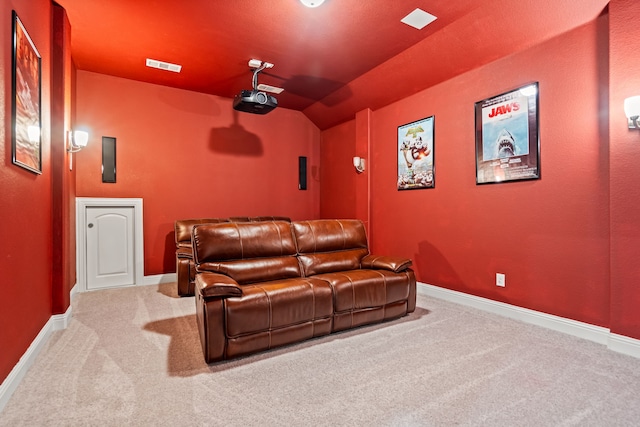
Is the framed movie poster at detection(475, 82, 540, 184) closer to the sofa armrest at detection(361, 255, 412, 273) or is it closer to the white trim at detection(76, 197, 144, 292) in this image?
the sofa armrest at detection(361, 255, 412, 273)

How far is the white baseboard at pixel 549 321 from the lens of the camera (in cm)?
243

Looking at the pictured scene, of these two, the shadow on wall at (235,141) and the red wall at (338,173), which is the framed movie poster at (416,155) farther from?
the shadow on wall at (235,141)

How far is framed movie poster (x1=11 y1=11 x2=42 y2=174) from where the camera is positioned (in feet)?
6.62

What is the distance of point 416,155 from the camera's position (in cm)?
434

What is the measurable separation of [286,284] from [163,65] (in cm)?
346

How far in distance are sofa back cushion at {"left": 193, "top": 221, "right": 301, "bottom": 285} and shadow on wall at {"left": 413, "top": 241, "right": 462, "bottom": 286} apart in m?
1.94

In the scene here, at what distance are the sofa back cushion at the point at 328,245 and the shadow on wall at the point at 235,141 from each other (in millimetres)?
2644

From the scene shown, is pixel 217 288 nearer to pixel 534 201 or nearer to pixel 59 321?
pixel 59 321

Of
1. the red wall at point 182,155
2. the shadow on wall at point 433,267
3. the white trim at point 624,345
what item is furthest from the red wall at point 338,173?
the white trim at point 624,345

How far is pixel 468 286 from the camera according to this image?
12.1 feet

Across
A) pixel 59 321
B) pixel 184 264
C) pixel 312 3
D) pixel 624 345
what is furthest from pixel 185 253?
pixel 624 345

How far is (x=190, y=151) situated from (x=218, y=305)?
11.7ft

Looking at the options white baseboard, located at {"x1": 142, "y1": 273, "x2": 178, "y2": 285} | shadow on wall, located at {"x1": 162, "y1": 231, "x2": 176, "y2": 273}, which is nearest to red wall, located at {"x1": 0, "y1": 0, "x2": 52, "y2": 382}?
white baseboard, located at {"x1": 142, "y1": 273, "x2": 178, "y2": 285}

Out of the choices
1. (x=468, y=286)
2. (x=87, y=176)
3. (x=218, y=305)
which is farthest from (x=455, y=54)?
(x=87, y=176)
